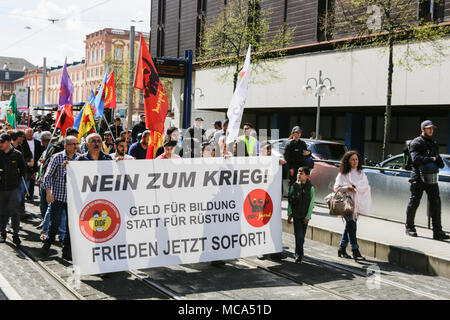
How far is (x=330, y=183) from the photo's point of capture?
12.4 meters

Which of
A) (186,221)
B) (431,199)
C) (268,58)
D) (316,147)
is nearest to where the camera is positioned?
(186,221)

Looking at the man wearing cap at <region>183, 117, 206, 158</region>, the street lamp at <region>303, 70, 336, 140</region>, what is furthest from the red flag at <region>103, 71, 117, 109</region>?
the street lamp at <region>303, 70, 336, 140</region>

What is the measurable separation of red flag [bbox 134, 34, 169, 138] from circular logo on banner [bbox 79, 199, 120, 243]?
78.3 inches

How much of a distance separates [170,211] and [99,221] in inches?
37.1

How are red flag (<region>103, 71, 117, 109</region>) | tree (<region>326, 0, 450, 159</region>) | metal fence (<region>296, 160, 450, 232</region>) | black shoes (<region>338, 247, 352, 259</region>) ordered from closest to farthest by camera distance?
black shoes (<region>338, 247, 352, 259</region>)
metal fence (<region>296, 160, 450, 232</region>)
red flag (<region>103, 71, 117, 109</region>)
tree (<region>326, 0, 450, 159</region>)

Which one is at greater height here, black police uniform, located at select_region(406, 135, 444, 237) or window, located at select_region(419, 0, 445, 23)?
window, located at select_region(419, 0, 445, 23)

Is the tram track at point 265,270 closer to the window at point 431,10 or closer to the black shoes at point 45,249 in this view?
the black shoes at point 45,249

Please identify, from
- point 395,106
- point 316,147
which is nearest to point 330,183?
→ point 316,147

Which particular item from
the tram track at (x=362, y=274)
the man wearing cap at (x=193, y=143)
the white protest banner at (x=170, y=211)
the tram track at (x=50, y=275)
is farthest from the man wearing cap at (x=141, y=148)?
the tram track at (x=362, y=274)

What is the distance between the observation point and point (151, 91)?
27.9 ft

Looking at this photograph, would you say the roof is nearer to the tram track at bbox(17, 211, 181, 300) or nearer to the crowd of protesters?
the crowd of protesters

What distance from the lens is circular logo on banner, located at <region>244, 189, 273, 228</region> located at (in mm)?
7695
